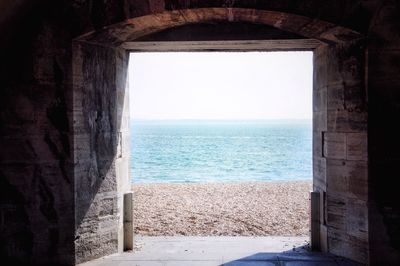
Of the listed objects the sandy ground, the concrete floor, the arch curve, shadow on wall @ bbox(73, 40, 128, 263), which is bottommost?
the sandy ground

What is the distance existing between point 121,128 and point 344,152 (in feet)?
10.6

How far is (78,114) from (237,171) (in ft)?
108

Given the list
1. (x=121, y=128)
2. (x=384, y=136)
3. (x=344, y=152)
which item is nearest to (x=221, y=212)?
(x=121, y=128)

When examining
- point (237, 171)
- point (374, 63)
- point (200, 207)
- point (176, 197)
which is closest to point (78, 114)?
point (374, 63)

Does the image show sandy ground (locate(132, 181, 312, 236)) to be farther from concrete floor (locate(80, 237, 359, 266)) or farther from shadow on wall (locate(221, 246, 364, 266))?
shadow on wall (locate(221, 246, 364, 266))

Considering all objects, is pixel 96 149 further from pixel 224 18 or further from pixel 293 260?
pixel 293 260

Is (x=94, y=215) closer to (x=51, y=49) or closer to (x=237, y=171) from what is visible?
(x=51, y=49)

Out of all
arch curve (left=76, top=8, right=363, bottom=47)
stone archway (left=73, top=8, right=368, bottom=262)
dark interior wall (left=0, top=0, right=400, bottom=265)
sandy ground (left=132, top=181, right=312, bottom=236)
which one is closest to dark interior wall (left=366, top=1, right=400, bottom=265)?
dark interior wall (left=0, top=0, right=400, bottom=265)

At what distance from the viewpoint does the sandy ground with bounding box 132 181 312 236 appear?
27.7ft

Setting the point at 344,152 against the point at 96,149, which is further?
the point at 96,149

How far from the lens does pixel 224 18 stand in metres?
4.82

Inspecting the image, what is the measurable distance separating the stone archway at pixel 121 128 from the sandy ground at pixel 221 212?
308 centimetres

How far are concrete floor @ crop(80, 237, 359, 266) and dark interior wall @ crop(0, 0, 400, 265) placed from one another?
2.41 feet

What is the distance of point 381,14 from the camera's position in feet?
14.1
